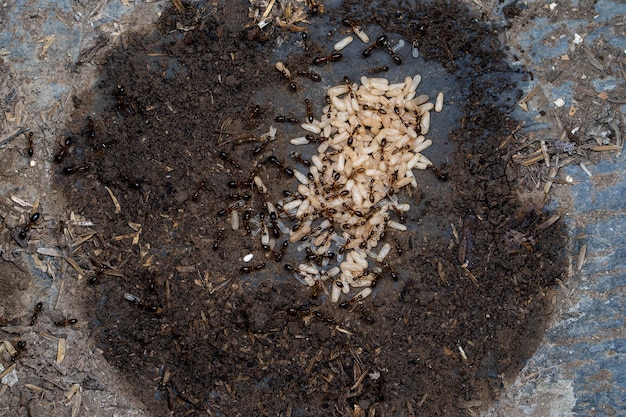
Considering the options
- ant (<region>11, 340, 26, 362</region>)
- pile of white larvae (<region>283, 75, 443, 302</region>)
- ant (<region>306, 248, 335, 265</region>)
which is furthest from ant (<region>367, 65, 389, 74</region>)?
ant (<region>11, 340, 26, 362</region>)

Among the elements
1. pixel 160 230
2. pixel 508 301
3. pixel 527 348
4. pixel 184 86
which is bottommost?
pixel 527 348

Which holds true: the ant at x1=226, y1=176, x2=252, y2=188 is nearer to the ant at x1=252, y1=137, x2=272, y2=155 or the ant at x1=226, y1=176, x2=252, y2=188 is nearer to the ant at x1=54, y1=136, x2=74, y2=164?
the ant at x1=252, y1=137, x2=272, y2=155

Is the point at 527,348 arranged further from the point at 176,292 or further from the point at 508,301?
Result: the point at 176,292

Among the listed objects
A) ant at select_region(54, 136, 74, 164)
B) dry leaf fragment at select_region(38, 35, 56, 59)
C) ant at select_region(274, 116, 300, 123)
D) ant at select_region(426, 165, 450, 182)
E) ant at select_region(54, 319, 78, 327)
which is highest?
dry leaf fragment at select_region(38, 35, 56, 59)

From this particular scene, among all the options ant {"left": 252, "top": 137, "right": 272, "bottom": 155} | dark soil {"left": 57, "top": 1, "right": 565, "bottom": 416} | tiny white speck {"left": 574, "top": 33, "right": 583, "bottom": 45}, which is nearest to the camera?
Result: tiny white speck {"left": 574, "top": 33, "right": 583, "bottom": 45}

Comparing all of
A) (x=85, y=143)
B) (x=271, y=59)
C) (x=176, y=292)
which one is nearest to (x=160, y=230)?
(x=176, y=292)

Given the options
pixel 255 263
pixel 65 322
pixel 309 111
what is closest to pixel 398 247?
pixel 255 263
